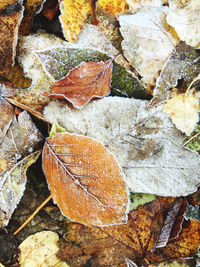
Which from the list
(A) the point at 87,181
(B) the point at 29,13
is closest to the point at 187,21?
(B) the point at 29,13

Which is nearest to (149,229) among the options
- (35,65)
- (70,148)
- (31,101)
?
(70,148)

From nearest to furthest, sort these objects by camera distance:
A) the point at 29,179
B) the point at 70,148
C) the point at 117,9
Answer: the point at 70,148, the point at 117,9, the point at 29,179

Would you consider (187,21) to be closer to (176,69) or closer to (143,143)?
(176,69)

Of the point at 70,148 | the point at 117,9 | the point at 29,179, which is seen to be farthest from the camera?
the point at 29,179

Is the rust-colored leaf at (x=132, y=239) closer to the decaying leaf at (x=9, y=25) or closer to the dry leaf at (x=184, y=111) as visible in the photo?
the dry leaf at (x=184, y=111)

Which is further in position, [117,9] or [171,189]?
[117,9]

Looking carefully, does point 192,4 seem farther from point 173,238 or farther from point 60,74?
point 173,238

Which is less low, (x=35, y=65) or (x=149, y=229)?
(x=35, y=65)
